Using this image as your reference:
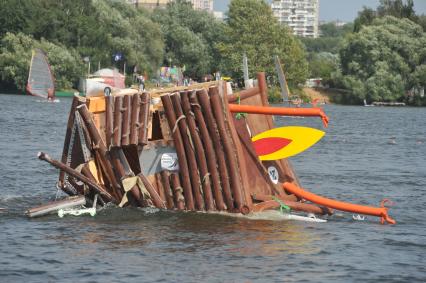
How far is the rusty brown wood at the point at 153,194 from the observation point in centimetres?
2194

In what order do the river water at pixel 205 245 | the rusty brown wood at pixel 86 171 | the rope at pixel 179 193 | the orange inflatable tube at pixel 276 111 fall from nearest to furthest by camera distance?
the river water at pixel 205 245, the orange inflatable tube at pixel 276 111, the rope at pixel 179 193, the rusty brown wood at pixel 86 171

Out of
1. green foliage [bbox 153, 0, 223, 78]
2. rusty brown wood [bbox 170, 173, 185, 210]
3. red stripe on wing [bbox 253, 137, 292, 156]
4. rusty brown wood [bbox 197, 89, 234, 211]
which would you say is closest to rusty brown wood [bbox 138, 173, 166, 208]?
rusty brown wood [bbox 170, 173, 185, 210]

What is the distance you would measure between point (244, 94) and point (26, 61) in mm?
87618

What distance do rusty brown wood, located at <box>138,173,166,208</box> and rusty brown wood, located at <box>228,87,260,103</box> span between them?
99.9 inches

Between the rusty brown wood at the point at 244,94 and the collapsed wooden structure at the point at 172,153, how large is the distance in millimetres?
22

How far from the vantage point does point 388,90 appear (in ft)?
403

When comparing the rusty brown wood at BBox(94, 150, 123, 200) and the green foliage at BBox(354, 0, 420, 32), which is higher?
the green foliage at BBox(354, 0, 420, 32)

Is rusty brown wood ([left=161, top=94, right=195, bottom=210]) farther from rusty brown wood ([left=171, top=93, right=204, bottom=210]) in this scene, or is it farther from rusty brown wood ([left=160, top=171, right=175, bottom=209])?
rusty brown wood ([left=160, top=171, right=175, bottom=209])

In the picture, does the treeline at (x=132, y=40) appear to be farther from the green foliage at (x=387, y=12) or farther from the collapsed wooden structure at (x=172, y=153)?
the collapsed wooden structure at (x=172, y=153)

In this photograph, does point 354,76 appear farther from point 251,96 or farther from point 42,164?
point 251,96

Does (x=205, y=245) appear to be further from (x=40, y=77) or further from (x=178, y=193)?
(x=40, y=77)

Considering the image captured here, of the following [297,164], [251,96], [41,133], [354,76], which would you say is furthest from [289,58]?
[251,96]

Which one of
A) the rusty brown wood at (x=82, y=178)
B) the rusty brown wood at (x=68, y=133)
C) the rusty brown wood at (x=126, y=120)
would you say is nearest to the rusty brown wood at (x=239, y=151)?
the rusty brown wood at (x=126, y=120)

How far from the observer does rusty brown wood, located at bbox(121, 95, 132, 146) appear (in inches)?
856
